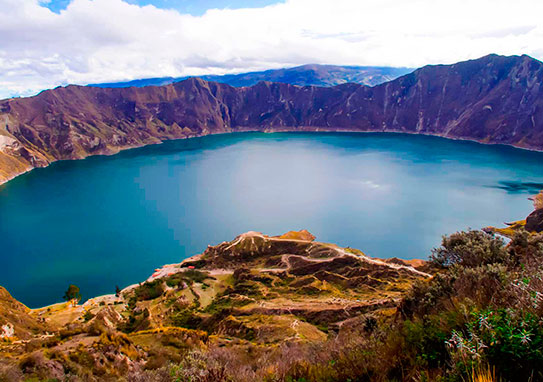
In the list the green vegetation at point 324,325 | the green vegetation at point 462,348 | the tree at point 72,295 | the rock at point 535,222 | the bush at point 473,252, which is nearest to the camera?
the green vegetation at point 462,348

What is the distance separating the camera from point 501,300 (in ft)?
27.7

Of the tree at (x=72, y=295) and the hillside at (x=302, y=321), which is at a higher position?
the hillside at (x=302, y=321)

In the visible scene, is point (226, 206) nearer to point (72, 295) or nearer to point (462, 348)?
point (72, 295)

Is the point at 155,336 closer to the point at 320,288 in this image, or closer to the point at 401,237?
the point at 320,288

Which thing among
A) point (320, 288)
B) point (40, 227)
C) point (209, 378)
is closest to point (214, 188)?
point (40, 227)

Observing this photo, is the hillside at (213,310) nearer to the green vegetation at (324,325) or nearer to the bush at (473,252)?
the green vegetation at (324,325)

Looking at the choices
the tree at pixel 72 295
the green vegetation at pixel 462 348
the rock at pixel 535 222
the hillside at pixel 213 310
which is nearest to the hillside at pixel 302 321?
the green vegetation at pixel 462 348

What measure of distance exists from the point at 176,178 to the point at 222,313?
8822 cm

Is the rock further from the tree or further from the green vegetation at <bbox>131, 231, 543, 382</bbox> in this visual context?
the tree

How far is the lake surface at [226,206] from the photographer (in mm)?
59438

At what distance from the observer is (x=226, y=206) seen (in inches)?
3332

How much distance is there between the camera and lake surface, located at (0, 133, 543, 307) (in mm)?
59438

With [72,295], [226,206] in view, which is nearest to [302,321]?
[72,295]

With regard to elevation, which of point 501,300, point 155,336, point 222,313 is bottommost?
point 222,313
